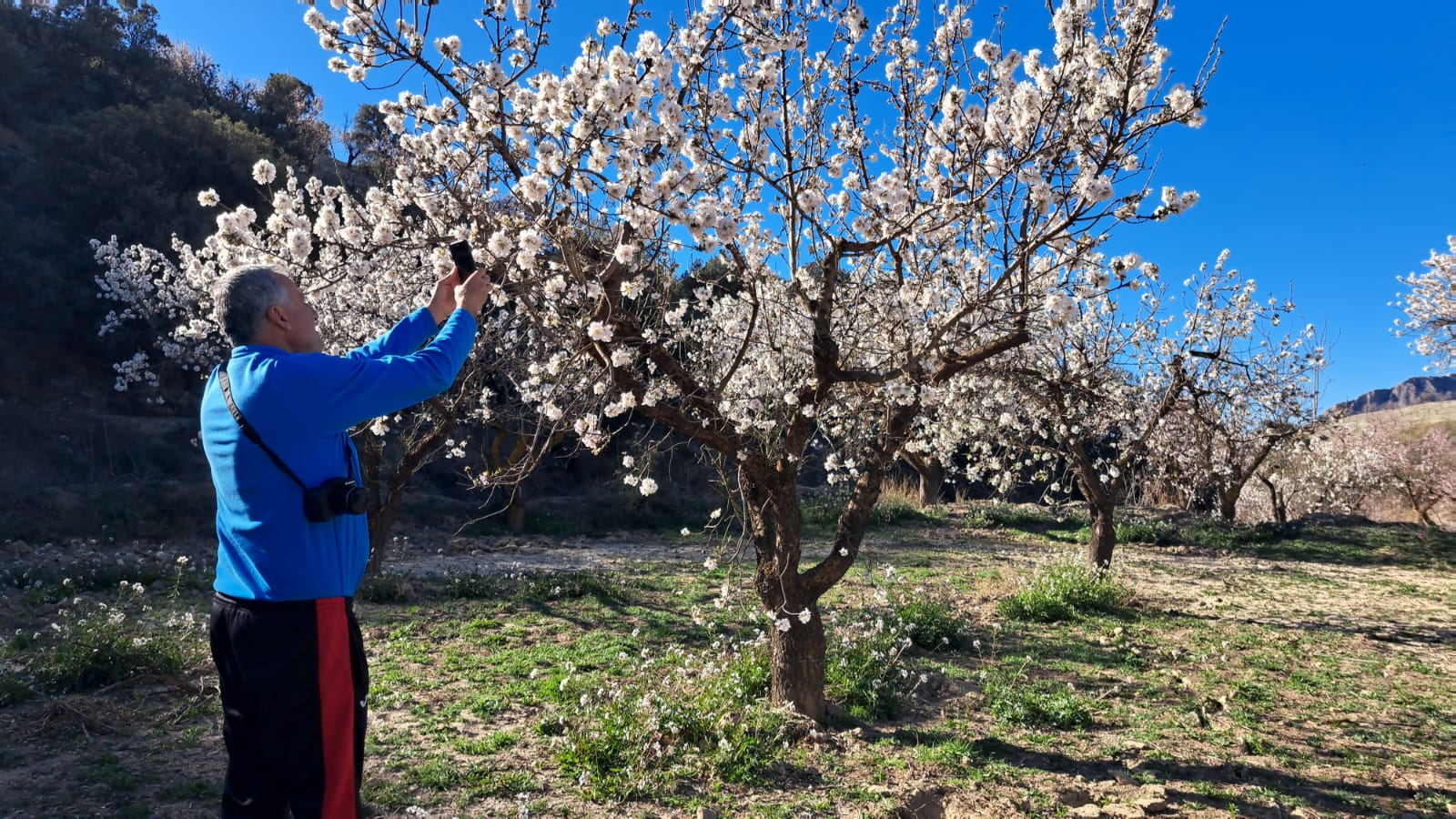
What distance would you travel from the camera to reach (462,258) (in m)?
2.19

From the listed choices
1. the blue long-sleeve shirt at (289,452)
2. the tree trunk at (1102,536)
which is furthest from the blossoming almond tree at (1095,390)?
the blue long-sleeve shirt at (289,452)

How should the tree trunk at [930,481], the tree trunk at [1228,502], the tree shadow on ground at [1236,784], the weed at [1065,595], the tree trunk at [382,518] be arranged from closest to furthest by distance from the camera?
the tree shadow on ground at [1236,784], the weed at [1065,595], the tree trunk at [382,518], the tree trunk at [1228,502], the tree trunk at [930,481]

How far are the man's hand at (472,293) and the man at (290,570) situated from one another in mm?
221

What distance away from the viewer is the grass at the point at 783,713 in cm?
329

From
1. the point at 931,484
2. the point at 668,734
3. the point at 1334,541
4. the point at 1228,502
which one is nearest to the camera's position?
the point at 668,734

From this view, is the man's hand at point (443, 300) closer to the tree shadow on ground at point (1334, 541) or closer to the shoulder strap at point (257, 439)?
the shoulder strap at point (257, 439)

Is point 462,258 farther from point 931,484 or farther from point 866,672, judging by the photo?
point 931,484

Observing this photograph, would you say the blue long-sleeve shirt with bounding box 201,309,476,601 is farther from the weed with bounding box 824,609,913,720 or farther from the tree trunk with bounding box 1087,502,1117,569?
the tree trunk with bounding box 1087,502,1117,569

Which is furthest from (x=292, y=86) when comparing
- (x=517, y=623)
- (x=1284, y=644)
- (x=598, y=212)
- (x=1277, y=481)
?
(x=1277, y=481)

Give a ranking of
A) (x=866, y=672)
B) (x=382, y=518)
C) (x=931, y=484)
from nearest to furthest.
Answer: (x=866, y=672) → (x=382, y=518) → (x=931, y=484)

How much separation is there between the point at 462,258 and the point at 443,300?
142 mm

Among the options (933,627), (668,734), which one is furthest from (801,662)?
(933,627)

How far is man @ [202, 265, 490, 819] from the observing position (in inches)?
71.6

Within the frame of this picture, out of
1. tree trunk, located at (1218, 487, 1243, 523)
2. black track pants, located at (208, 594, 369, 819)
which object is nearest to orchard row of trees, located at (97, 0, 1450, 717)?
black track pants, located at (208, 594, 369, 819)
